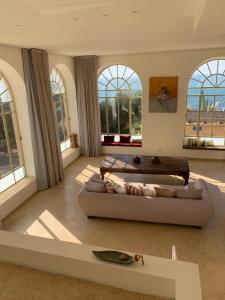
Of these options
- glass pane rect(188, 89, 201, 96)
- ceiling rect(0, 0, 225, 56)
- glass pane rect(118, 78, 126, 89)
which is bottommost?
glass pane rect(188, 89, 201, 96)

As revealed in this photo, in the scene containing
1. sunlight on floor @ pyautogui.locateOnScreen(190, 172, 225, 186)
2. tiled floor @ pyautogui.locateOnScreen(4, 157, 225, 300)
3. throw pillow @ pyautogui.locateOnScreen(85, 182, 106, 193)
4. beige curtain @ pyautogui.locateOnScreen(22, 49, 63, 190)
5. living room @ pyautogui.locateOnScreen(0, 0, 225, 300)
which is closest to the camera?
living room @ pyautogui.locateOnScreen(0, 0, 225, 300)

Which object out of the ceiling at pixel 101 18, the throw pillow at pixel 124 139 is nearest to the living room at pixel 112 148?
the ceiling at pixel 101 18

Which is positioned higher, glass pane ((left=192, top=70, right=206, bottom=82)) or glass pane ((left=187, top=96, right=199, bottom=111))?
glass pane ((left=192, top=70, right=206, bottom=82))

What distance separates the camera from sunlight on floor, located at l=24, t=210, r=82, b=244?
475 centimetres

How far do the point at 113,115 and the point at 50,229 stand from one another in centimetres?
547

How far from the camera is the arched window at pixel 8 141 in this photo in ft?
19.4

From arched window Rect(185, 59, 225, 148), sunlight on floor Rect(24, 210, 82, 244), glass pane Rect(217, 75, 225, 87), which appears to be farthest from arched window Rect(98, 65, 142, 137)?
sunlight on floor Rect(24, 210, 82, 244)

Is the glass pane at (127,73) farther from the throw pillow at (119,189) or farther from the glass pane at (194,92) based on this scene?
the throw pillow at (119,189)

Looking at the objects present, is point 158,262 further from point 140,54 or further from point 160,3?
point 140,54

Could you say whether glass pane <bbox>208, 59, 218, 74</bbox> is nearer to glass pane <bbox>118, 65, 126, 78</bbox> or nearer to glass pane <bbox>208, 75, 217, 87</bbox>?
glass pane <bbox>208, 75, 217, 87</bbox>

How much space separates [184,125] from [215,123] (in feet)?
3.57

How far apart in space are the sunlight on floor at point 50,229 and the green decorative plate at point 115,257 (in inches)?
107

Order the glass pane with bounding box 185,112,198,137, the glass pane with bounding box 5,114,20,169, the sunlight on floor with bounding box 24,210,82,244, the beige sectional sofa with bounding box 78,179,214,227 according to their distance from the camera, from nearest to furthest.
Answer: the beige sectional sofa with bounding box 78,179,214,227 → the sunlight on floor with bounding box 24,210,82,244 → the glass pane with bounding box 5,114,20,169 → the glass pane with bounding box 185,112,198,137

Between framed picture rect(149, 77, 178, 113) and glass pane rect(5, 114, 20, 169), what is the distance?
15.3 feet
